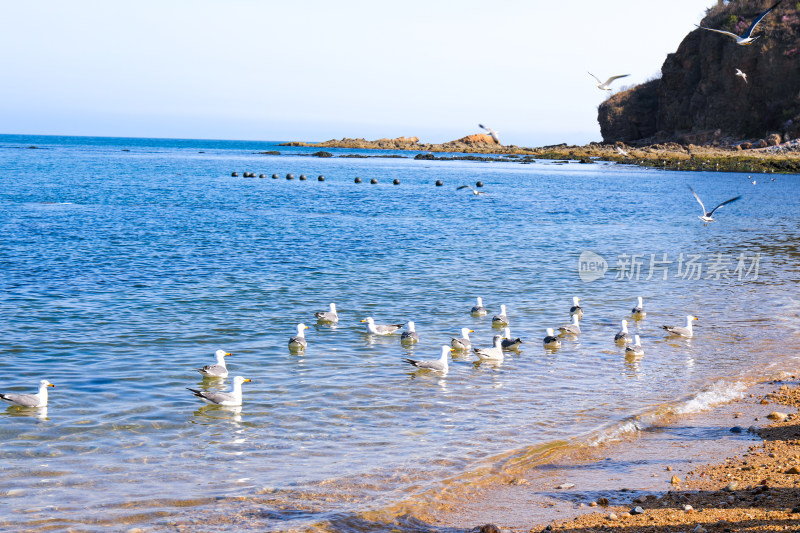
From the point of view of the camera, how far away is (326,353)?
14.9m

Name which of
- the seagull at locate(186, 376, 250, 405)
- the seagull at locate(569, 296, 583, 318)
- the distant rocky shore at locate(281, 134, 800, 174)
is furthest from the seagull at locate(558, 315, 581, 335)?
the distant rocky shore at locate(281, 134, 800, 174)

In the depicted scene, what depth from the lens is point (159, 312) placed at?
17.8 meters

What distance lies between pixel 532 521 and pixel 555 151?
5620 inches

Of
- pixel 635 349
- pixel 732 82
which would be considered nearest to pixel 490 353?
pixel 635 349

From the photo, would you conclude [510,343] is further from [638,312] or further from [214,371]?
[214,371]

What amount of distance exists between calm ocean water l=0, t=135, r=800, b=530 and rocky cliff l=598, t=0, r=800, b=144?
74.3 meters

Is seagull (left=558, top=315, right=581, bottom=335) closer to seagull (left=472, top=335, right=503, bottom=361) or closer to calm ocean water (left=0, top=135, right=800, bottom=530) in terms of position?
calm ocean water (left=0, top=135, right=800, bottom=530)

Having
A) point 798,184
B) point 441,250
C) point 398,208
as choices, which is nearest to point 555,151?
point 798,184

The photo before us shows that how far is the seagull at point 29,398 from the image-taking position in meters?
11.1

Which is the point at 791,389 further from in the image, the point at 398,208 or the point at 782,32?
the point at 782,32

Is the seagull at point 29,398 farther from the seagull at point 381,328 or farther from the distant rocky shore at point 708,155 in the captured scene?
the distant rocky shore at point 708,155

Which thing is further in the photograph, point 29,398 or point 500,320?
point 500,320

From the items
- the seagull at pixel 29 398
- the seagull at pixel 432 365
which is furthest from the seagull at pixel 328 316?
the seagull at pixel 29 398

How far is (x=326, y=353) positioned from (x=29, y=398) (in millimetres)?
5652
